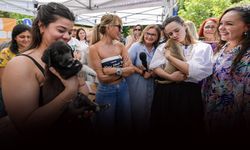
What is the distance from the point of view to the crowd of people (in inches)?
53.4

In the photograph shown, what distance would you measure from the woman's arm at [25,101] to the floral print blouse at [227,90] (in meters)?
1.38

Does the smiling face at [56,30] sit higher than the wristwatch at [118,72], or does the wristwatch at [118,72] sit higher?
the smiling face at [56,30]

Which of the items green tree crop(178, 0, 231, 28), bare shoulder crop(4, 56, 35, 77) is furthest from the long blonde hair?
green tree crop(178, 0, 231, 28)

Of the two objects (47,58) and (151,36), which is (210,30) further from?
(47,58)

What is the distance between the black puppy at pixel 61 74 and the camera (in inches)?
55.4

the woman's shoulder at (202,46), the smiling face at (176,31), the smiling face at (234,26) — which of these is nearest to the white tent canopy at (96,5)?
the smiling face at (176,31)

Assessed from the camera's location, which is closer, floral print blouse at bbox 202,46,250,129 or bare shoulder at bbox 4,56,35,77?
bare shoulder at bbox 4,56,35,77

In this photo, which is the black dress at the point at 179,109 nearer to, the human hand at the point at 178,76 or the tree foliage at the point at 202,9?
the human hand at the point at 178,76

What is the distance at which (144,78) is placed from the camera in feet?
11.8

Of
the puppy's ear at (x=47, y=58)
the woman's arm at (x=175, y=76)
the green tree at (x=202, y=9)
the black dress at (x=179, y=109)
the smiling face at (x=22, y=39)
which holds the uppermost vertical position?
the green tree at (x=202, y=9)

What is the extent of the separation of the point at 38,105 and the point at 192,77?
186 centimetres

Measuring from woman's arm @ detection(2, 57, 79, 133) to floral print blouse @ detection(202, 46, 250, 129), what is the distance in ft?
4.54

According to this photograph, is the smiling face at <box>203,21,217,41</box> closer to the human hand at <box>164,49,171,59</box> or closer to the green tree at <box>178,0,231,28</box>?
the human hand at <box>164,49,171,59</box>

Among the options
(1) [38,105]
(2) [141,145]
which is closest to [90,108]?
(1) [38,105]
